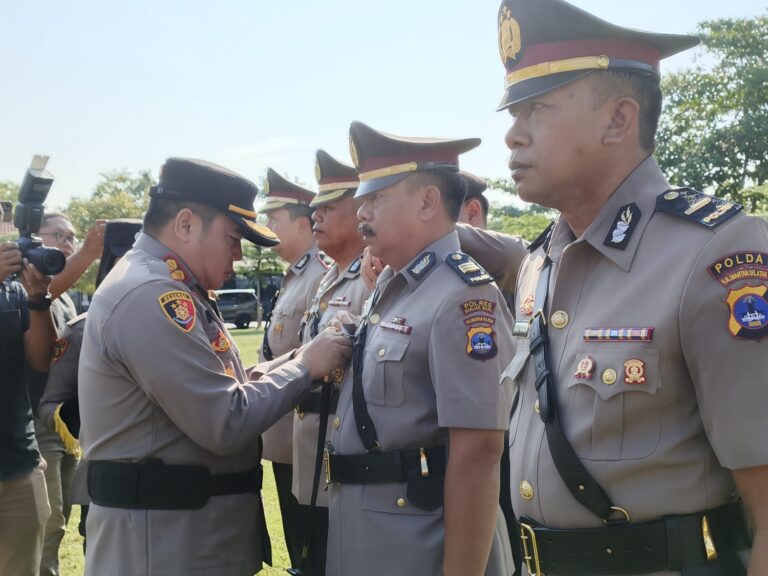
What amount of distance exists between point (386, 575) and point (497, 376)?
0.80 m

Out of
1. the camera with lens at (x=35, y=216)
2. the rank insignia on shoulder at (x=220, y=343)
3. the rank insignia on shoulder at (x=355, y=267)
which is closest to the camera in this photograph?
the rank insignia on shoulder at (x=220, y=343)

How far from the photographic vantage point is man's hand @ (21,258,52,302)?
3.65 m

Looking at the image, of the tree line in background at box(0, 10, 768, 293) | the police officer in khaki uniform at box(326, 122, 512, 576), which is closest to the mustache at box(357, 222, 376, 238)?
the police officer in khaki uniform at box(326, 122, 512, 576)

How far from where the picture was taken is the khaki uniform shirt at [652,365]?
4.99ft

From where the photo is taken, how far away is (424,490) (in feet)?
8.52

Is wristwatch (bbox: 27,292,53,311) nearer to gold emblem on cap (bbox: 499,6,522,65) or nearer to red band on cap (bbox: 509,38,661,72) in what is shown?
gold emblem on cap (bbox: 499,6,522,65)

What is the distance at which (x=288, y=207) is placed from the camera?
19.4 feet

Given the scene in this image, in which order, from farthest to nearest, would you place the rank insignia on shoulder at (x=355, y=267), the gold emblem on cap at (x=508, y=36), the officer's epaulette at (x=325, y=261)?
the officer's epaulette at (x=325, y=261)
the rank insignia on shoulder at (x=355, y=267)
the gold emblem on cap at (x=508, y=36)

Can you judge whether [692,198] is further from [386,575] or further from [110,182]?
[110,182]

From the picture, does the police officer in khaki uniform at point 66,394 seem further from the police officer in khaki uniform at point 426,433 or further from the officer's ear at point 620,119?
the officer's ear at point 620,119

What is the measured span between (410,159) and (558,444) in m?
1.60

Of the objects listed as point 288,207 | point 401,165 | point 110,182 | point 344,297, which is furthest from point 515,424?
point 110,182

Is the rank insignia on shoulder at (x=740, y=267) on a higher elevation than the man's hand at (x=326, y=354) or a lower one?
higher

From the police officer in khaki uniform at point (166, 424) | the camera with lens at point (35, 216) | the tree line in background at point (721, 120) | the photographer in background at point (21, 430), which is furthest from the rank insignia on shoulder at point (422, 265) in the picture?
the tree line in background at point (721, 120)
